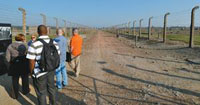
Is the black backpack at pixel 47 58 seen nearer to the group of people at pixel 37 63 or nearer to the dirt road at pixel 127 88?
the group of people at pixel 37 63

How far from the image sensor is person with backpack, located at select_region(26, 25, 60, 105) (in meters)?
2.92

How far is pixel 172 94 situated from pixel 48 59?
3.28 meters

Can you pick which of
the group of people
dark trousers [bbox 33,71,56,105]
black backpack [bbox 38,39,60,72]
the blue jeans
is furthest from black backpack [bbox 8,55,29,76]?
black backpack [bbox 38,39,60,72]

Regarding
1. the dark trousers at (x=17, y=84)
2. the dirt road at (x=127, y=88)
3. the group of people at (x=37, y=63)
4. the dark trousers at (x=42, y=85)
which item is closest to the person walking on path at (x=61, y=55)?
the group of people at (x=37, y=63)

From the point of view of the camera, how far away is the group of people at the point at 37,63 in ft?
9.71

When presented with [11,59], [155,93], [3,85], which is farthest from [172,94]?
[3,85]

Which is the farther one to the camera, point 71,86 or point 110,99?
point 71,86

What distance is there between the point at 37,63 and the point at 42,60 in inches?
5.6

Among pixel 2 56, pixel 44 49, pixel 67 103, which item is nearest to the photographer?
pixel 44 49

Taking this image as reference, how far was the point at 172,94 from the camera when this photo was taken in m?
4.26

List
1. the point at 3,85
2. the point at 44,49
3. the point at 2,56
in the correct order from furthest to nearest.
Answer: the point at 2,56, the point at 3,85, the point at 44,49

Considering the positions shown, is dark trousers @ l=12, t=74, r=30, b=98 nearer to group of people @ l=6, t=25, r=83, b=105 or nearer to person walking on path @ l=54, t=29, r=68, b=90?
group of people @ l=6, t=25, r=83, b=105

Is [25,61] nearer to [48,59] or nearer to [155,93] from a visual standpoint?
[48,59]

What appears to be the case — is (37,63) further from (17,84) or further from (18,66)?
(17,84)
